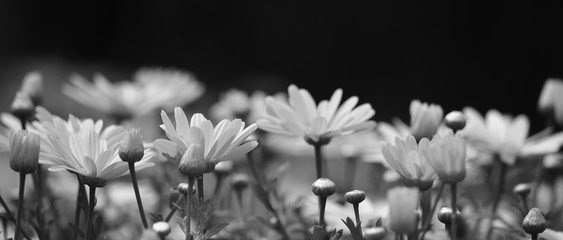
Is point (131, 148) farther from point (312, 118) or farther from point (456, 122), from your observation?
point (456, 122)

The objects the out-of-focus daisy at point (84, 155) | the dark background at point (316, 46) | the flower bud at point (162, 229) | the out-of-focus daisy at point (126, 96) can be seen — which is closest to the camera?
the flower bud at point (162, 229)

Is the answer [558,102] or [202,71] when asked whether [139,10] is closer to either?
[202,71]

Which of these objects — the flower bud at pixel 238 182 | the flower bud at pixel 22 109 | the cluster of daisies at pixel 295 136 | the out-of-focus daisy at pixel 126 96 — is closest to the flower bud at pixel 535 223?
the cluster of daisies at pixel 295 136

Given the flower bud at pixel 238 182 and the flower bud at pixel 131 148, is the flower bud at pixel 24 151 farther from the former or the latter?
the flower bud at pixel 238 182

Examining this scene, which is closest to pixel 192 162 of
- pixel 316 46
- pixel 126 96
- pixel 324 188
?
pixel 324 188

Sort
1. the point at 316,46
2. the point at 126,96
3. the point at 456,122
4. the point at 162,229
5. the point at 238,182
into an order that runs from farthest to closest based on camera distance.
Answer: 1. the point at 316,46
2. the point at 126,96
3. the point at 238,182
4. the point at 456,122
5. the point at 162,229
